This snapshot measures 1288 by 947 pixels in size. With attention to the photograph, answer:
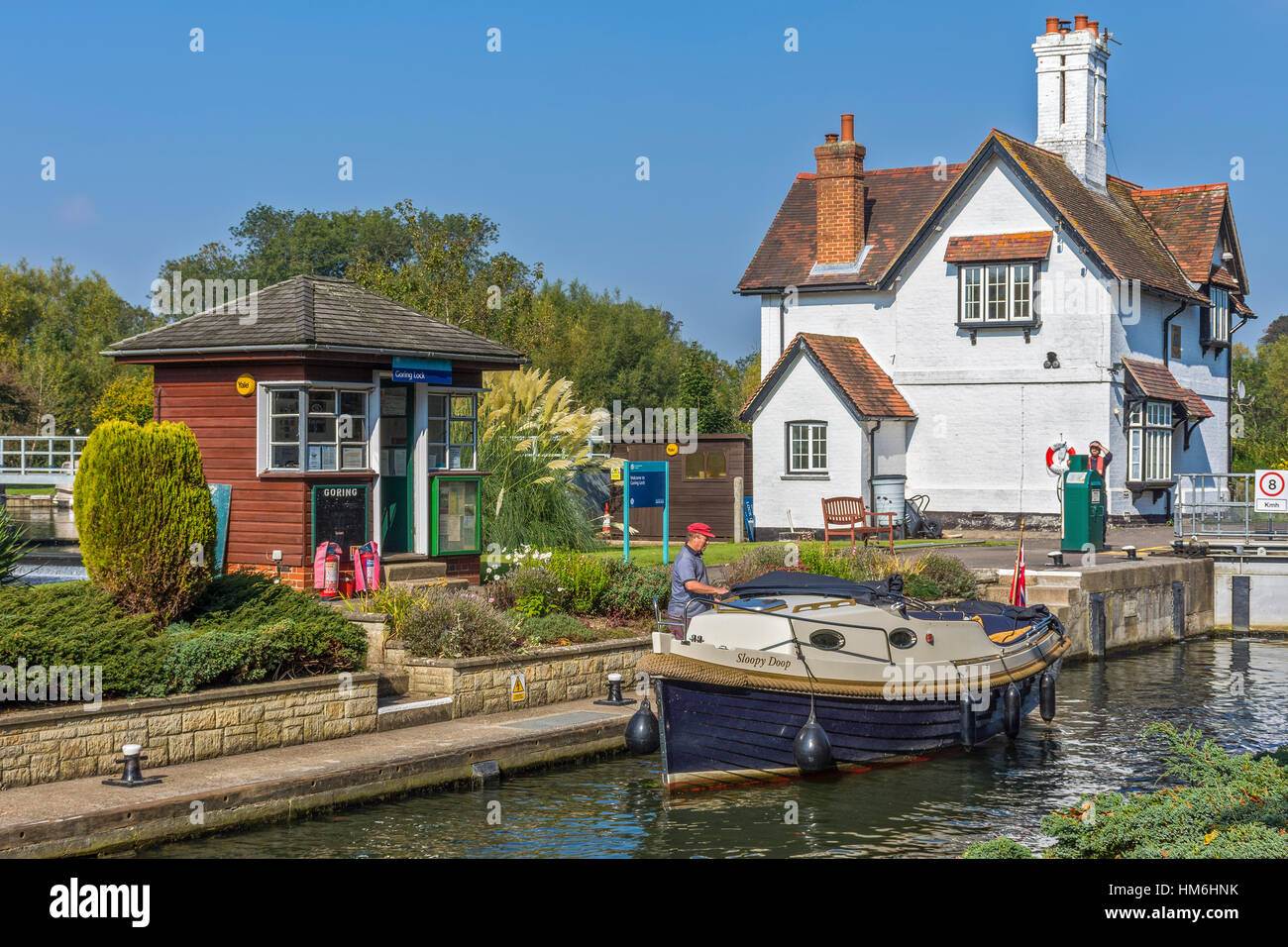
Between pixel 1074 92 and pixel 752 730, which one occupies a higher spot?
pixel 1074 92

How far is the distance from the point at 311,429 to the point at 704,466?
62.9 ft

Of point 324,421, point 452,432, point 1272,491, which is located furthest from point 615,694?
point 1272,491

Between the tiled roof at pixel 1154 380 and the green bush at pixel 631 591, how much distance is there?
20.7 m

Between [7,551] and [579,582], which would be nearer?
[7,551]

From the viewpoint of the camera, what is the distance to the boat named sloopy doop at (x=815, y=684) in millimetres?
15055

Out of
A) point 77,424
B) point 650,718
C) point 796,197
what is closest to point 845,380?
point 796,197

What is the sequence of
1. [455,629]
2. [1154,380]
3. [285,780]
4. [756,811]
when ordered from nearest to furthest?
1. [285,780]
2. [756,811]
3. [455,629]
4. [1154,380]

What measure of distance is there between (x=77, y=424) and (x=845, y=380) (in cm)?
5160

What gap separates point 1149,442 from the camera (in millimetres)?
38969

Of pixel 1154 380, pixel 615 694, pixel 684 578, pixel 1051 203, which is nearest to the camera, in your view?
pixel 684 578

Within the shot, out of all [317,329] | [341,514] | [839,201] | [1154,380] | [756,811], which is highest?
[839,201]

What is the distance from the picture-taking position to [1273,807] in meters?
9.62

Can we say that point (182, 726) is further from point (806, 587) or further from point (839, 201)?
point (839, 201)
